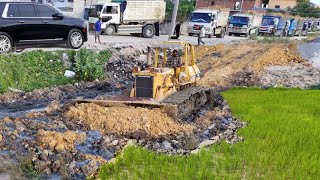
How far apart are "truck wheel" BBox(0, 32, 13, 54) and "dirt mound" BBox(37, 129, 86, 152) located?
652 cm

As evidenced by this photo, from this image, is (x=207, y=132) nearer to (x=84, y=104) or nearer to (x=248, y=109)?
(x=248, y=109)

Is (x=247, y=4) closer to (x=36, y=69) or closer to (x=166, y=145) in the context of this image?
(x=36, y=69)

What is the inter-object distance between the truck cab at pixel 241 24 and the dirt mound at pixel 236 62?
10.6 metres

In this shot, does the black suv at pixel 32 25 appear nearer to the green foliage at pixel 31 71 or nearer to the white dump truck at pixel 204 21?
the green foliage at pixel 31 71

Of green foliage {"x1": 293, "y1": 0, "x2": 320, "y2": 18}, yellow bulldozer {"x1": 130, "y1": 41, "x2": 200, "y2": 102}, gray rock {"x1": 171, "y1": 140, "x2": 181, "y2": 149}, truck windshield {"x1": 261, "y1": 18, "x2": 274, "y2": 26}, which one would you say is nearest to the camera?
gray rock {"x1": 171, "y1": 140, "x2": 181, "y2": 149}

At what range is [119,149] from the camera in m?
8.38

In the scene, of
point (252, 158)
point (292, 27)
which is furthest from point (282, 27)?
point (252, 158)

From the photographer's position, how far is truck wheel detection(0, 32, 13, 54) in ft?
45.3

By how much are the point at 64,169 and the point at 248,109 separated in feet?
20.7

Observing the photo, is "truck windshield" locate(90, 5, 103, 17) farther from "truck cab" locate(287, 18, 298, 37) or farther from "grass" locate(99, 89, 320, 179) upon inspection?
"truck cab" locate(287, 18, 298, 37)

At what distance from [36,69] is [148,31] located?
14553 millimetres

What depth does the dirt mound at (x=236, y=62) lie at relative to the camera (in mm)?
17441

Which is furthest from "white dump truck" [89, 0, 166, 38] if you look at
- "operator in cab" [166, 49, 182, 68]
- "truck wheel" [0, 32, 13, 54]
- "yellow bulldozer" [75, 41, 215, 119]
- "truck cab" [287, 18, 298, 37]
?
"truck cab" [287, 18, 298, 37]

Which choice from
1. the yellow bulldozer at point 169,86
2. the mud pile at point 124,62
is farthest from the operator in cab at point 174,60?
the mud pile at point 124,62
